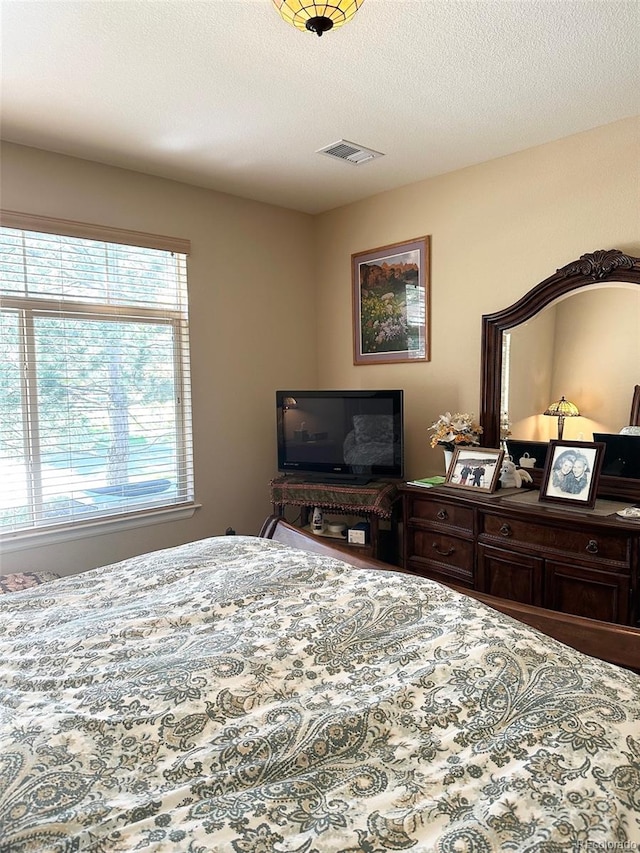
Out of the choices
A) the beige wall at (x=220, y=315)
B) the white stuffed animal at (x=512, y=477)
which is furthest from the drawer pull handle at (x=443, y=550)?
the beige wall at (x=220, y=315)

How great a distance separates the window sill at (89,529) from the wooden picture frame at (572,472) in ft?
7.35

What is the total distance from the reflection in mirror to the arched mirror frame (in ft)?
0.14

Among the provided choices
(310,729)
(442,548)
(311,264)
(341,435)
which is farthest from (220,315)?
(310,729)

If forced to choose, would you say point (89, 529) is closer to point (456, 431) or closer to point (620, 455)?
point (456, 431)

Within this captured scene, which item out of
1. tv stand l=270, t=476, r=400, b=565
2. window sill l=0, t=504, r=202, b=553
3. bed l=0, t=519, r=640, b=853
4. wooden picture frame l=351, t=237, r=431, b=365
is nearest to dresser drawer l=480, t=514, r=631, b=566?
tv stand l=270, t=476, r=400, b=565

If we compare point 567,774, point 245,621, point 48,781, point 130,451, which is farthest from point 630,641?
point 130,451

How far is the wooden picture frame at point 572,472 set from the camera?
279cm

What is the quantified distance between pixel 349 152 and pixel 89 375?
1970 mm

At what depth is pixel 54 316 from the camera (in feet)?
10.7

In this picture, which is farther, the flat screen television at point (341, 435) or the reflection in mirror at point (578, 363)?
the flat screen television at point (341, 435)

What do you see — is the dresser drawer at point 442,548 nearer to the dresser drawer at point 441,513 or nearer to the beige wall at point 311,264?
the dresser drawer at point 441,513

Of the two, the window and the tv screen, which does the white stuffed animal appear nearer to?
the tv screen

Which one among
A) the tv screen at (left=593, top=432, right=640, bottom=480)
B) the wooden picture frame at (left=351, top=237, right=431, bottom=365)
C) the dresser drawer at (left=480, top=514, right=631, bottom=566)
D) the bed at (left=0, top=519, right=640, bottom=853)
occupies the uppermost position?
the wooden picture frame at (left=351, top=237, right=431, bottom=365)

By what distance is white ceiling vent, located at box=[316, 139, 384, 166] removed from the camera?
3156mm
